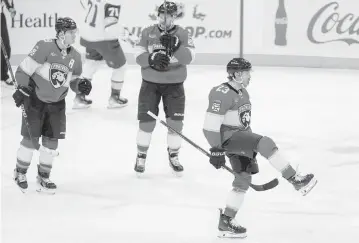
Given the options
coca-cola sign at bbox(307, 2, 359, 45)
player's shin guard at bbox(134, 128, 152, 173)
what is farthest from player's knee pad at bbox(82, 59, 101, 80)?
coca-cola sign at bbox(307, 2, 359, 45)

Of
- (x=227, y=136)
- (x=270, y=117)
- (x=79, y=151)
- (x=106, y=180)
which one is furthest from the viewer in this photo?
(x=270, y=117)

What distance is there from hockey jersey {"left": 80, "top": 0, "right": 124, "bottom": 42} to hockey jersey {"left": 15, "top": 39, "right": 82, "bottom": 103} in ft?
8.69

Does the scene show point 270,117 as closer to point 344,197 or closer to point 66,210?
point 344,197

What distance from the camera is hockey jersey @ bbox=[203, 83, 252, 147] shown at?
461 cm

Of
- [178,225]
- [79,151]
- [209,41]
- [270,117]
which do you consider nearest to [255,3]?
[209,41]

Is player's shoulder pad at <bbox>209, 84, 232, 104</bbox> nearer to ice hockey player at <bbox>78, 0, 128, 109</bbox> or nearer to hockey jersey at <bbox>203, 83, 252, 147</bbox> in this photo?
hockey jersey at <bbox>203, 83, 252, 147</bbox>

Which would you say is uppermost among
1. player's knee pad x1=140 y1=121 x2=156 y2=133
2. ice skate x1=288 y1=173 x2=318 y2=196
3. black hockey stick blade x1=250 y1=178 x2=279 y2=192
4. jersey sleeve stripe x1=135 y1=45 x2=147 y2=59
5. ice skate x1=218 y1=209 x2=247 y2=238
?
jersey sleeve stripe x1=135 y1=45 x2=147 y2=59

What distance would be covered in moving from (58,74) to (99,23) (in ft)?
9.28

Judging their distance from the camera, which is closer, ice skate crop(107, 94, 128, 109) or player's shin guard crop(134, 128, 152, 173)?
player's shin guard crop(134, 128, 152, 173)

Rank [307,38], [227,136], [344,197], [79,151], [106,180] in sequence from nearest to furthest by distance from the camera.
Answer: [227,136] < [344,197] < [106,180] < [79,151] < [307,38]

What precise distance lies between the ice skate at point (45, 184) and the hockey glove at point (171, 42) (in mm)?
1249

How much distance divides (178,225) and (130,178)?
1091 mm

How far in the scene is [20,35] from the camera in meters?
9.88

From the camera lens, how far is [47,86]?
213 inches
